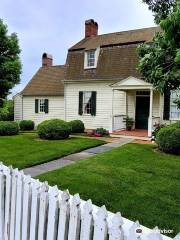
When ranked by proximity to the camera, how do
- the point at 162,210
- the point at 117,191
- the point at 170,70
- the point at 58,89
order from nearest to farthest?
the point at 170,70 < the point at 162,210 < the point at 117,191 < the point at 58,89

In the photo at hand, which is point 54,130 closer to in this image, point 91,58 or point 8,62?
point 8,62

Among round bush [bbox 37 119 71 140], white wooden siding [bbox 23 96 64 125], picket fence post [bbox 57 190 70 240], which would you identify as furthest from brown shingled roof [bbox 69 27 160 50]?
picket fence post [bbox 57 190 70 240]

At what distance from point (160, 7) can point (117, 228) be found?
5334 millimetres

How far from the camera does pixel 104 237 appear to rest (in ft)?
7.48

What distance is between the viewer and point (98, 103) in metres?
20.5

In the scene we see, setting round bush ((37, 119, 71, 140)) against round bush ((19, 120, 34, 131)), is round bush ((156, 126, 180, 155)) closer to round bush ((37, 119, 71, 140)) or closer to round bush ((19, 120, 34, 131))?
round bush ((37, 119, 71, 140))

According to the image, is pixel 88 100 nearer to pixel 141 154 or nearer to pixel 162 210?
pixel 141 154

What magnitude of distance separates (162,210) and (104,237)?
3711mm

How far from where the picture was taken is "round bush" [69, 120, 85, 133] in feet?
63.9

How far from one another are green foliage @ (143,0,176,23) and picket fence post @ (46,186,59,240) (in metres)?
4.50

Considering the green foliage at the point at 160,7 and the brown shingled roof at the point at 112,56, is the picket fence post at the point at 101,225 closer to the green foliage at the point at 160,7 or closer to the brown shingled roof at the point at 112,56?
the green foliage at the point at 160,7

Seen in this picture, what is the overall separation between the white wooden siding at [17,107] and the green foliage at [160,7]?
821 inches

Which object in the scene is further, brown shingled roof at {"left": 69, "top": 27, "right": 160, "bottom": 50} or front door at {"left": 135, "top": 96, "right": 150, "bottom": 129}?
brown shingled roof at {"left": 69, "top": 27, "right": 160, "bottom": 50}

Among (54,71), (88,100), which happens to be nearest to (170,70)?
(88,100)
